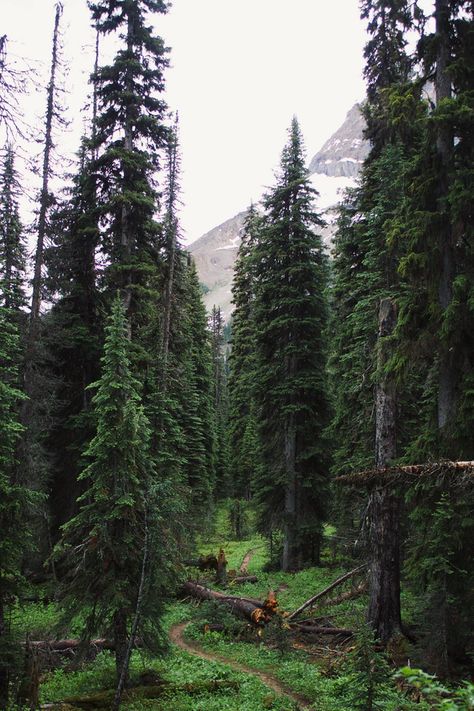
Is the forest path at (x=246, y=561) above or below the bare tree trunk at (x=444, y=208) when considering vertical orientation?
below

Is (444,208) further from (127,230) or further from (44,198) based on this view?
(44,198)

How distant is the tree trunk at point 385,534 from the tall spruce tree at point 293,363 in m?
9.61

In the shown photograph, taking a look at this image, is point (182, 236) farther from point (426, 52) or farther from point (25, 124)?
point (25, 124)

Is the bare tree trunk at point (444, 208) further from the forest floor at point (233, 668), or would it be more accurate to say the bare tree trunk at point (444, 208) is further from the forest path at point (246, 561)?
the forest path at point (246, 561)

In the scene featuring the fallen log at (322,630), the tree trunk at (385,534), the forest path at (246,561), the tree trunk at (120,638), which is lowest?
the forest path at (246,561)

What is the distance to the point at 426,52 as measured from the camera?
1109cm

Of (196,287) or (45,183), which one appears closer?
(45,183)

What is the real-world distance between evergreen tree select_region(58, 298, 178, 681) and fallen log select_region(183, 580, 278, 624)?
5683 mm

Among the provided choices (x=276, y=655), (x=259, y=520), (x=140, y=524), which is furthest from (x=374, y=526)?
(x=259, y=520)

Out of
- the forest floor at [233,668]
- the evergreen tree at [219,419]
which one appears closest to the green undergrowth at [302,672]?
the forest floor at [233,668]

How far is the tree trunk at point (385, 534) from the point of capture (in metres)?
10.9

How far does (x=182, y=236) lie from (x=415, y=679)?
26122mm

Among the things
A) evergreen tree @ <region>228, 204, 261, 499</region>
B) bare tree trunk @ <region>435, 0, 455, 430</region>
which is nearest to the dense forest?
bare tree trunk @ <region>435, 0, 455, 430</region>

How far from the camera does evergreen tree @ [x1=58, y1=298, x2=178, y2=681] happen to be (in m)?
9.35
